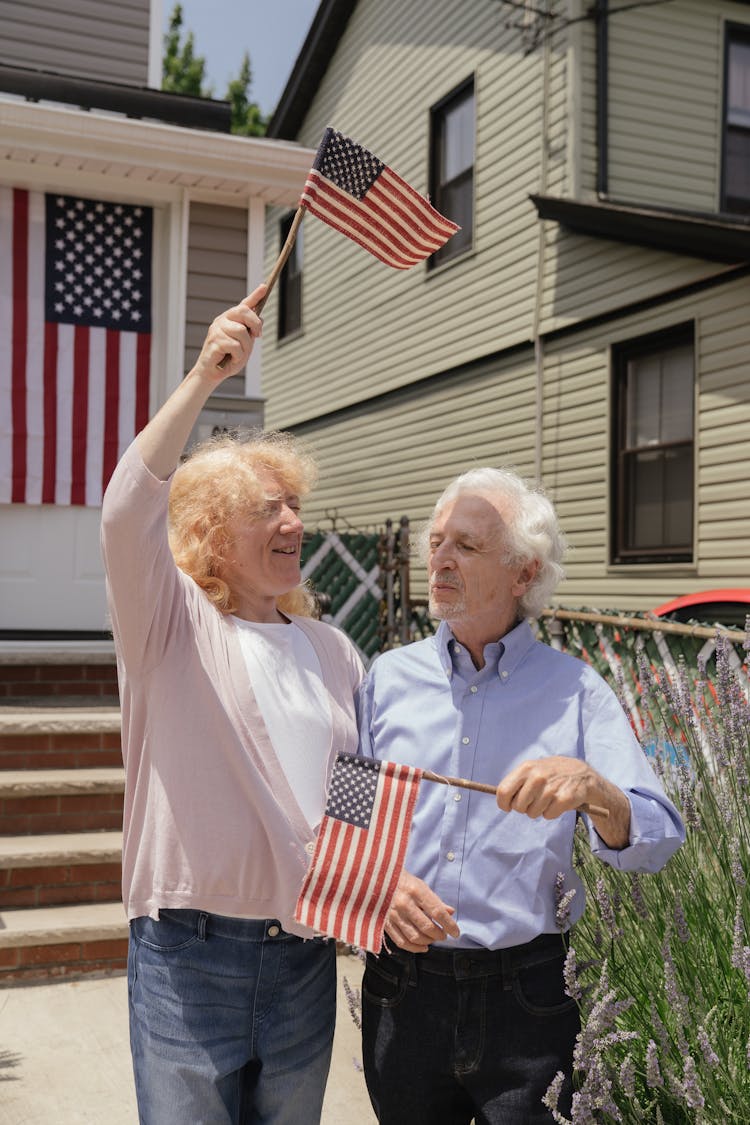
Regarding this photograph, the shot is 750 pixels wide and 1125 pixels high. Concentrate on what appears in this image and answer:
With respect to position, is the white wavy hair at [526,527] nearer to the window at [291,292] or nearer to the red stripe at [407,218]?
the red stripe at [407,218]

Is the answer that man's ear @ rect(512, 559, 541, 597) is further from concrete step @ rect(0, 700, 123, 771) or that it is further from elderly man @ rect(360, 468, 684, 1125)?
A: concrete step @ rect(0, 700, 123, 771)

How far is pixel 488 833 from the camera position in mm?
2049

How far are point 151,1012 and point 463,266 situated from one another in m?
10.8

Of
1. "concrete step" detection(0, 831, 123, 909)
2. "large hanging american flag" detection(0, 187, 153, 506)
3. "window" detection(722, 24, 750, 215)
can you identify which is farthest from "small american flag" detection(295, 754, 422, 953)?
"window" detection(722, 24, 750, 215)

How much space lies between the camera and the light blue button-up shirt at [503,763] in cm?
198

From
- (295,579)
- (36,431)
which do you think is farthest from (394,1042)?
(36,431)

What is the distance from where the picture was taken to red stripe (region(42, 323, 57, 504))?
23.1 feet

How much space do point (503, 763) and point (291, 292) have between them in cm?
1496

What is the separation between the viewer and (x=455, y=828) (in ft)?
6.77

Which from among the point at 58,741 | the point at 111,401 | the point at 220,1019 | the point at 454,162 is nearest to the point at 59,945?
the point at 58,741

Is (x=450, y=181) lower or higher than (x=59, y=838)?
higher

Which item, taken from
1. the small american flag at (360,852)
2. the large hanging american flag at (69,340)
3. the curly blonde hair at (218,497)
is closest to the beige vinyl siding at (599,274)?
the large hanging american flag at (69,340)

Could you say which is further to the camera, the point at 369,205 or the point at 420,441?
the point at 420,441

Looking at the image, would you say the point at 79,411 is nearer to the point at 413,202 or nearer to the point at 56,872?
the point at 56,872
